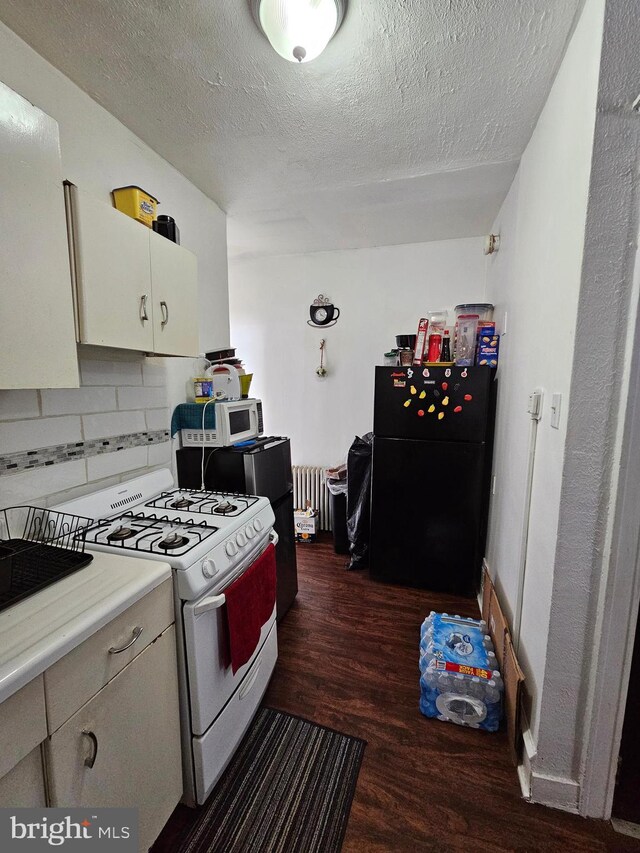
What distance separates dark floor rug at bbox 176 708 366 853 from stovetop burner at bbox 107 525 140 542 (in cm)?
94

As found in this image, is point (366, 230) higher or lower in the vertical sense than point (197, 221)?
higher

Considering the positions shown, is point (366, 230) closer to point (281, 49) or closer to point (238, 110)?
point (238, 110)

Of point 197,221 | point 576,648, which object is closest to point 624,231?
point 576,648

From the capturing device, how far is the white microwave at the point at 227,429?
1904 mm

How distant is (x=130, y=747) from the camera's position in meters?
0.93

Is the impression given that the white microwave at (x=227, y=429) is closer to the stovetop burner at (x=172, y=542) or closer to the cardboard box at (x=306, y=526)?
the stovetop burner at (x=172, y=542)

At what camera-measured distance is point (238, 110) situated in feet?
4.93

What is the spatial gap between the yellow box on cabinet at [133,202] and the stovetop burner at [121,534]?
1.26 meters

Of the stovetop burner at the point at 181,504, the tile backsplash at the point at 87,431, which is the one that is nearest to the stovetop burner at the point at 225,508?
the stovetop burner at the point at 181,504

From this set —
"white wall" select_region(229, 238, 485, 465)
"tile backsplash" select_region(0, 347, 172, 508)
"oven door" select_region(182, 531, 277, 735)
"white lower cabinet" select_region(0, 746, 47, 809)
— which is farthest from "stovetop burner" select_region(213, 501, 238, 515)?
"white wall" select_region(229, 238, 485, 465)

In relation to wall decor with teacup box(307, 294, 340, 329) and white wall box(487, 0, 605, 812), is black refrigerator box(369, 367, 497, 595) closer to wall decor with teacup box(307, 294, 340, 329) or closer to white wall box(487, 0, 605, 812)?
white wall box(487, 0, 605, 812)

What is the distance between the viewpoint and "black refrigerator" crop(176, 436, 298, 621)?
6.10 ft

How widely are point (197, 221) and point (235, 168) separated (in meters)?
0.40

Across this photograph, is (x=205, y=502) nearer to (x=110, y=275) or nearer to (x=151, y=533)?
(x=151, y=533)
